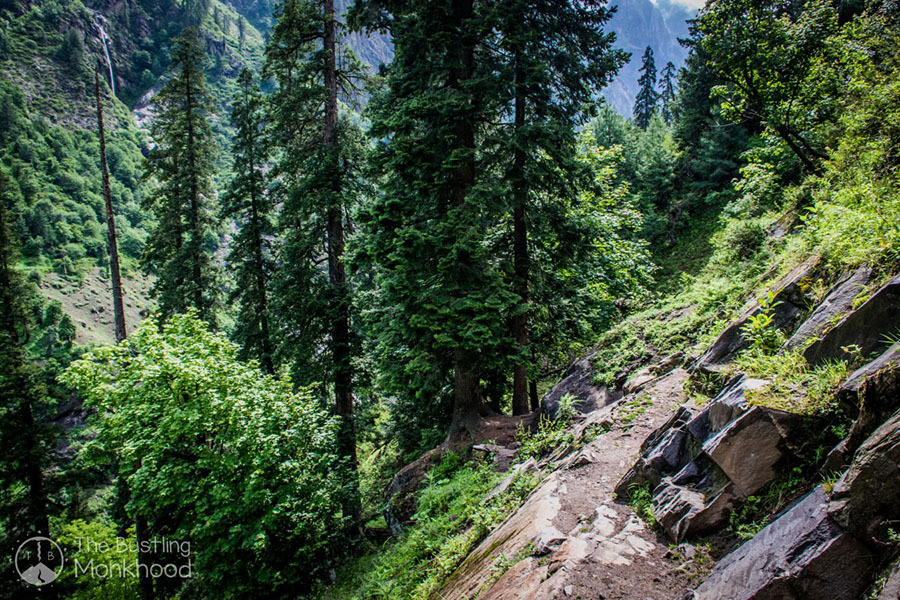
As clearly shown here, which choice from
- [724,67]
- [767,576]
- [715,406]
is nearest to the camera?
[767,576]

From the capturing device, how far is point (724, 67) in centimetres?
1100

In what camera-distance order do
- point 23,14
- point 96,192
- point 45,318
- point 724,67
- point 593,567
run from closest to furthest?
point 593,567 → point 724,67 → point 45,318 → point 96,192 → point 23,14

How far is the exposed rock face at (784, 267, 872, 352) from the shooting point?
155 inches

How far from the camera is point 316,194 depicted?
13047mm

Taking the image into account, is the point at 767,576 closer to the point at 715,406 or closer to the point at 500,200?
the point at 715,406

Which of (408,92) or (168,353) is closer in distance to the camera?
(168,353)

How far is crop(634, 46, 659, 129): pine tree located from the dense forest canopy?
56.8 metres

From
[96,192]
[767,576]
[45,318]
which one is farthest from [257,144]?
[96,192]

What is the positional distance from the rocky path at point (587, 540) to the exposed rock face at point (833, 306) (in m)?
2.35

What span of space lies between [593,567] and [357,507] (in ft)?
29.6

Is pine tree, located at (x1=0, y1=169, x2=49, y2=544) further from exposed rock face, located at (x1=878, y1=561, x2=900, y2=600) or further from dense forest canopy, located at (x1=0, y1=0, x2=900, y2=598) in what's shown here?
exposed rock face, located at (x1=878, y1=561, x2=900, y2=600)

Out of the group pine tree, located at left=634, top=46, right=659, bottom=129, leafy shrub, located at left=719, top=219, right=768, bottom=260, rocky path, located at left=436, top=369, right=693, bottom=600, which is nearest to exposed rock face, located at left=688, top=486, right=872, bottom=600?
rocky path, located at left=436, top=369, right=693, bottom=600

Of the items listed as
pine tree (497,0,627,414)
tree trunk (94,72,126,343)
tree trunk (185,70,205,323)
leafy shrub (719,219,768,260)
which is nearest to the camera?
leafy shrub (719,219,768,260)

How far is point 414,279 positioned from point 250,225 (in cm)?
1073
